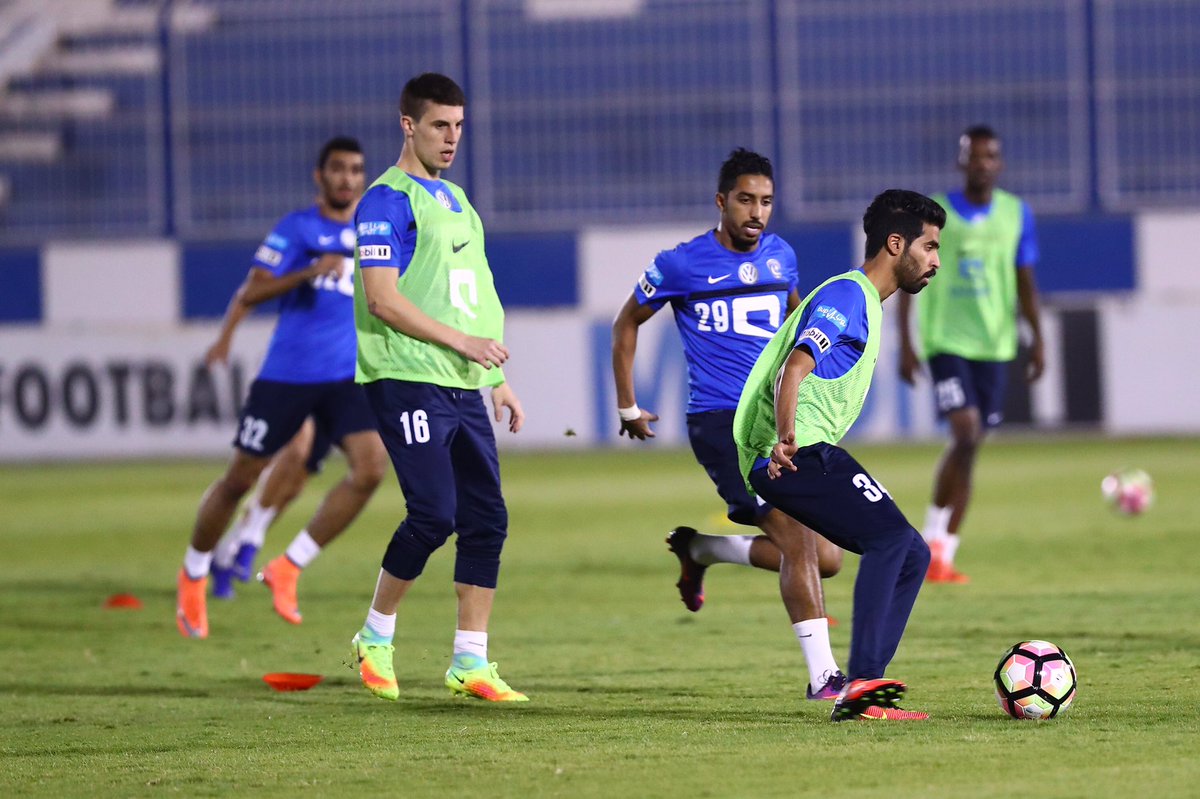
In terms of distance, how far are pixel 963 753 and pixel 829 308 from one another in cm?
137

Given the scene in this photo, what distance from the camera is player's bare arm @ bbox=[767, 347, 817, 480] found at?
5352 millimetres

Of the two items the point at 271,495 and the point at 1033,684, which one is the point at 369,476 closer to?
the point at 271,495

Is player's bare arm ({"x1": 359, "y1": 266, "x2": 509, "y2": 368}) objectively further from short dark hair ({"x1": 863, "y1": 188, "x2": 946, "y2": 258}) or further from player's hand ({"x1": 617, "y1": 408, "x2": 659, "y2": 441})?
short dark hair ({"x1": 863, "y1": 188, "x2": 946, "y2": 258})

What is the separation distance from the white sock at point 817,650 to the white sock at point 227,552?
15.0 ft

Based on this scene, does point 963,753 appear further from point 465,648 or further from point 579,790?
point 465,648

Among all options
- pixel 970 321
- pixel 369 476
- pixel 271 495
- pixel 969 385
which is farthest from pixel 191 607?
pixel 970 321

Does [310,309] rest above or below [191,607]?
above

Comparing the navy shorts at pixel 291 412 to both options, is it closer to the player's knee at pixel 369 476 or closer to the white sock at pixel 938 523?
the player's knee at pixel 369 476

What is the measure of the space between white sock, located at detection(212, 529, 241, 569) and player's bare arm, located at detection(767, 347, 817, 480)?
5023mm

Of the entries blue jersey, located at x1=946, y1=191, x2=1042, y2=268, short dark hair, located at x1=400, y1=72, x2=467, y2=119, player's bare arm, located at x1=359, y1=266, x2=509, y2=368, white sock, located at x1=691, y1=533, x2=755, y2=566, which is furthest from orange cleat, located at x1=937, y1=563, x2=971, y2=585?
short dark hair, located at x1=400, y1=72, x2=467, y2=119

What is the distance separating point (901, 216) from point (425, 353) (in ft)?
5.28

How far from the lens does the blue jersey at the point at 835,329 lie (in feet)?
17.7

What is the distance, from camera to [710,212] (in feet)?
78.5

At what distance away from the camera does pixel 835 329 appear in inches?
213
